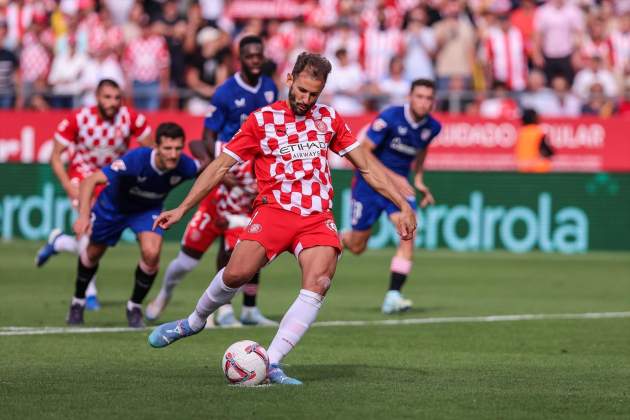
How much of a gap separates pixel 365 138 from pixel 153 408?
A: 766cm

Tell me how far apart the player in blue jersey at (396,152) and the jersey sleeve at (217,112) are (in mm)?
2096

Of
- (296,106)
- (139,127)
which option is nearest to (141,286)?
(139,127)

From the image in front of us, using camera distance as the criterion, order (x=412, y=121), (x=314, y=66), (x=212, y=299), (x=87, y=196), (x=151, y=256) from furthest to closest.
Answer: (x=412, y=121) < (x=151, y=256) < (x=87, y=196) < (x=212, y=299) < (x=314, y=66)

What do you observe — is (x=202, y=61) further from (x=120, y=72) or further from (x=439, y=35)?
(x=439, y=35)

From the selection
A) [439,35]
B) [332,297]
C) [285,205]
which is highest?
[439,35]

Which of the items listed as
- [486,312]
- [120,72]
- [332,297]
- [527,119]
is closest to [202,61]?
[120,72]

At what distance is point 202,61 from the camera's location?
86.3 ft

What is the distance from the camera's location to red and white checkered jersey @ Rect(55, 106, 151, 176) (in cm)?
1530

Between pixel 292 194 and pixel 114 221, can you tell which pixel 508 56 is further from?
pixel 292 194

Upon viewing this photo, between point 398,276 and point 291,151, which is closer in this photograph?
point 291,151

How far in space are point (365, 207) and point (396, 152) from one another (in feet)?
2.19

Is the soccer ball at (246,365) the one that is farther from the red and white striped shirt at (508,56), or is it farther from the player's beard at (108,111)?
the red and white striped shirt at (508,56)

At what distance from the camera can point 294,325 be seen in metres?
9.32

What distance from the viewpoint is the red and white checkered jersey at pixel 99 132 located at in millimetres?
15305
